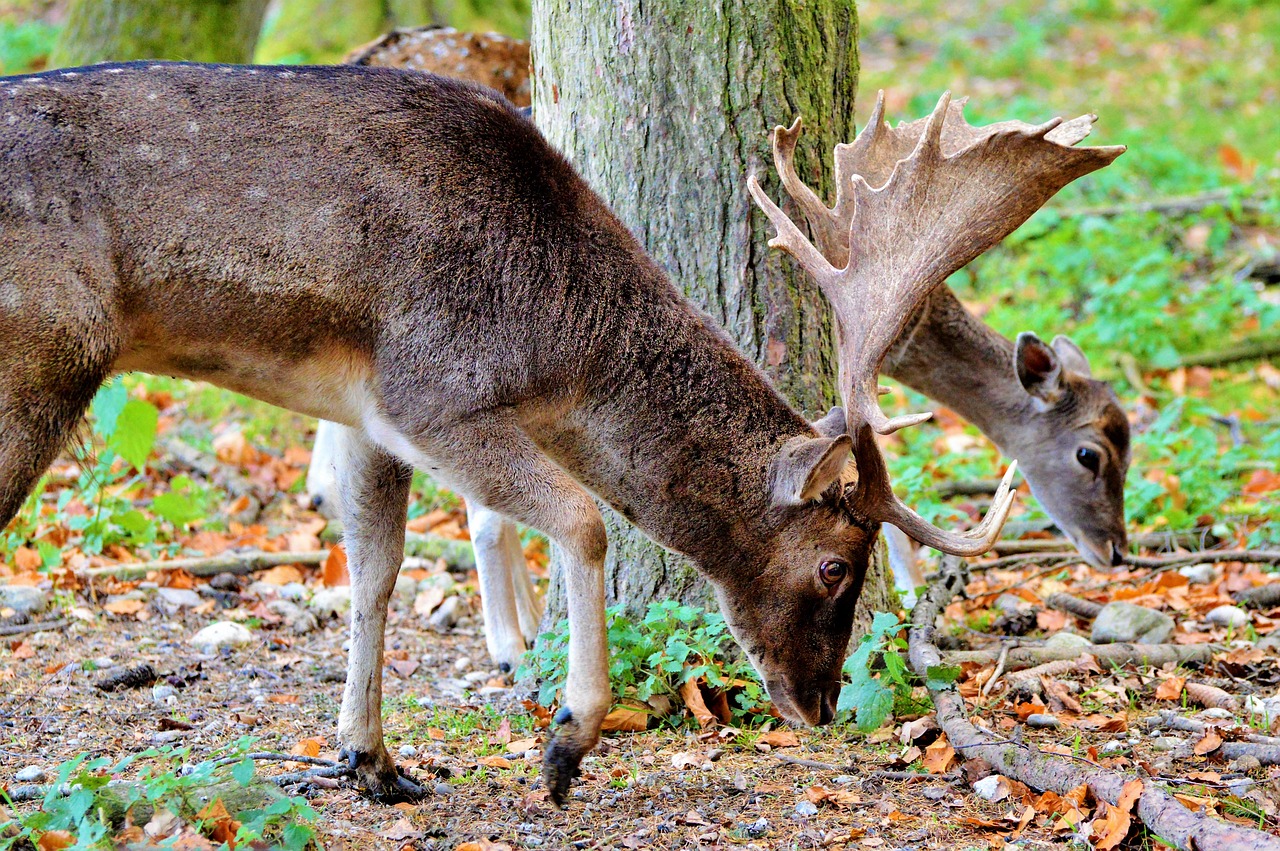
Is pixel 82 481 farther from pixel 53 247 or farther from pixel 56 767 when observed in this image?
pixel 53 247

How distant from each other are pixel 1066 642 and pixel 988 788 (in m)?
1.59

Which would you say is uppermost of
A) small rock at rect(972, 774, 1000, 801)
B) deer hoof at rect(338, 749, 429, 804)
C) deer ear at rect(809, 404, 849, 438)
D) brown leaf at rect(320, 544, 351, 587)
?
deer ear at rect(809, 404, 849, 438)

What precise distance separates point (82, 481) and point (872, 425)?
14.8 ft

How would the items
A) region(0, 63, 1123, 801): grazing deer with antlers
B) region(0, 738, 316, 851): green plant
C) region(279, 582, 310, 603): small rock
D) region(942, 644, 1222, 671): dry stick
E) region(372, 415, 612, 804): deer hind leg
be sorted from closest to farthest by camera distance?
region(0, 738, 316, 851): green plant, region(0, 63, 1123, 801): grazing deer with antlers, region(372, 415, 612, 804): deer hind leg, region(942, 644, 1222, 671): dry stick, region(279, 582, 310, 603): small rock

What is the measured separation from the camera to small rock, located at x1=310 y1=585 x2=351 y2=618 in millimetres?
6430

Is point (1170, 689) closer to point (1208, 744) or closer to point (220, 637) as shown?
point (1208, 744)

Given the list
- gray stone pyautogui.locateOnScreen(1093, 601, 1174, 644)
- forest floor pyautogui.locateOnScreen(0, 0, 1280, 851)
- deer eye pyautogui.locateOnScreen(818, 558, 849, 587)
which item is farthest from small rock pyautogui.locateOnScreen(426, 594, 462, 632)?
gray stone pyautogui.locateOnScreen(1093, 601, 1174, 644)

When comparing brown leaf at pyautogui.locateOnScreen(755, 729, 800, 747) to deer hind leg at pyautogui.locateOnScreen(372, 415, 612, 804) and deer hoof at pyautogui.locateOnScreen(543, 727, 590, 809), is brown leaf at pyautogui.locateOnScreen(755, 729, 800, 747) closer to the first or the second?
deer hind leg at pyautogui.locateOnScreen(372, 415, 612, 804)

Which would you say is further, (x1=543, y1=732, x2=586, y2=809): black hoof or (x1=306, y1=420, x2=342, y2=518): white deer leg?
(x1=306, y1=420, x2=342, y2=518): white deer leg

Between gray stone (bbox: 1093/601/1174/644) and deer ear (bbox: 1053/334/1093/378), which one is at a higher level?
deer ear (bbox: 1053/334/1093/378)

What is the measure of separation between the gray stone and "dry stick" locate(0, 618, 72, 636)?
15.0 ft

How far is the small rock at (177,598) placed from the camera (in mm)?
6266

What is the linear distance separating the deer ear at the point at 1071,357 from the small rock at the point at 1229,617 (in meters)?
2.01

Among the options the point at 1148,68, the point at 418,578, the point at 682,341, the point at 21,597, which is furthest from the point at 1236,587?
the point at 1148,68
